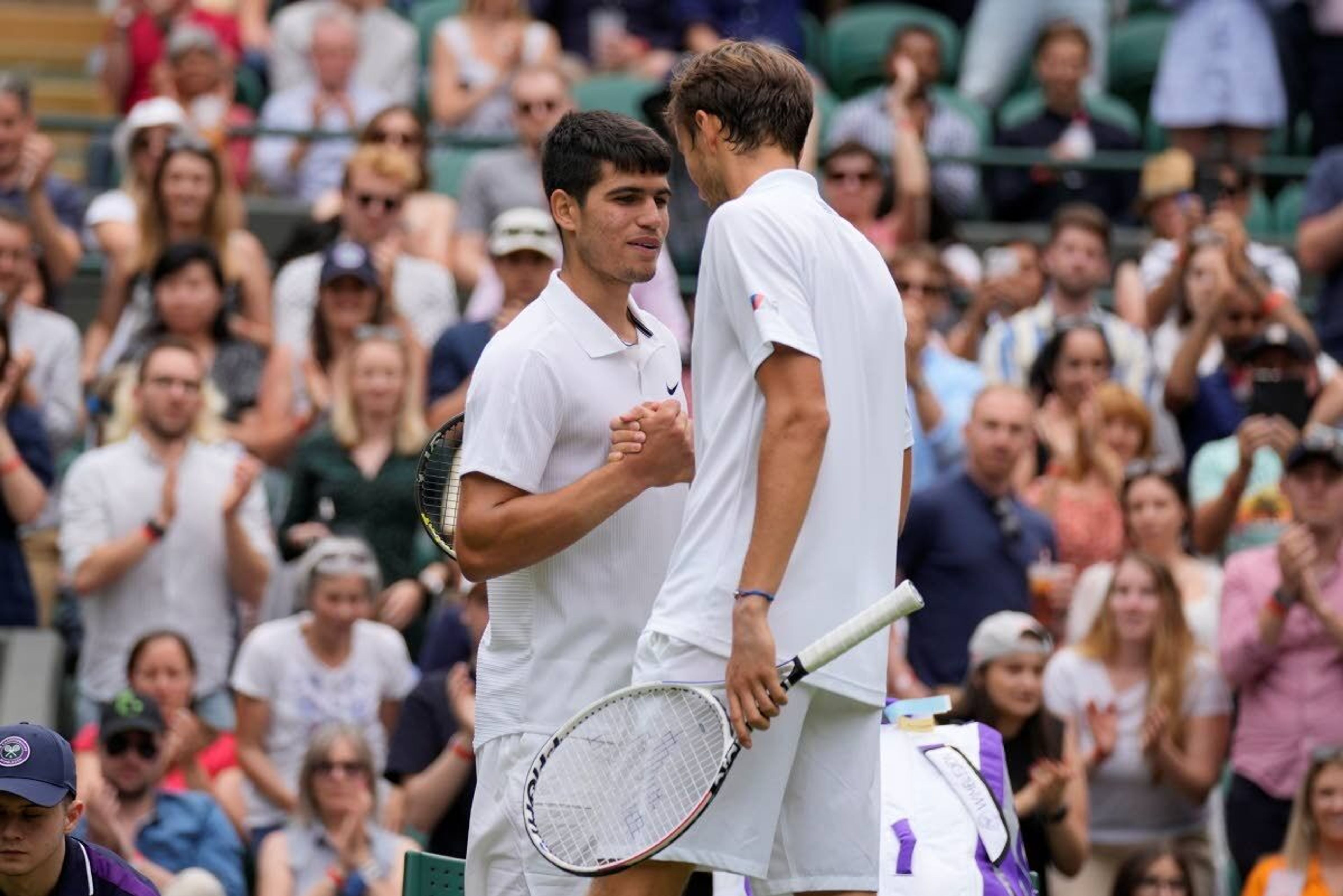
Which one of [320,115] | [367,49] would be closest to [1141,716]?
[320,115]

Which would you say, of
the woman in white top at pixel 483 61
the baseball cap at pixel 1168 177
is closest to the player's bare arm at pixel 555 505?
the baseball cap at pixel 1168 177

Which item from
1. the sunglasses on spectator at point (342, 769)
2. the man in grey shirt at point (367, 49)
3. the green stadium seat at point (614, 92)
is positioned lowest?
the sunglasses on spectator at point (342, 769)

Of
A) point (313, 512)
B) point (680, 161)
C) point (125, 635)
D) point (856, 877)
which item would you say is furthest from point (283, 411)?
point (856, 877)

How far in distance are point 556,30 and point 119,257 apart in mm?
4342

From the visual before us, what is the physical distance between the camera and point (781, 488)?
15.7ft

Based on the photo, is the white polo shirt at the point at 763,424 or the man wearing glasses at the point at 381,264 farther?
the man wearing glasses at the point at 381,264

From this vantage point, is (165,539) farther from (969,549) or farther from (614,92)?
(614,92)

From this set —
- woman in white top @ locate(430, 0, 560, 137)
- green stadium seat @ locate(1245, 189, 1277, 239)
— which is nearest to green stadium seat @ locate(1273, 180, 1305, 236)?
green stadium seat @ locate(1245, 189, 1277, 239)

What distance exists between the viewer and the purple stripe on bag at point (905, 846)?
5871 mm

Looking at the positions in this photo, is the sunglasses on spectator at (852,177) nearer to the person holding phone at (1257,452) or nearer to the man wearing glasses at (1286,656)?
the person holding phone at (1257,452)

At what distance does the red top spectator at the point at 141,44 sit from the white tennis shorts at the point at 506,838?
8.59m

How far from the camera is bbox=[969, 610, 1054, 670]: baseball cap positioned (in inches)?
336

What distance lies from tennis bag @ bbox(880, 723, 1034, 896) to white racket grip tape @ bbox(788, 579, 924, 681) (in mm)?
1006

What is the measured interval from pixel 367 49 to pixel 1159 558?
5.71m
